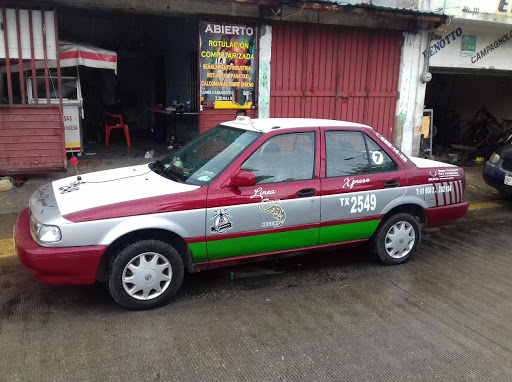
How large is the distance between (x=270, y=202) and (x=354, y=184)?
3.28ft

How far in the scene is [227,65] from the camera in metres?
8.37

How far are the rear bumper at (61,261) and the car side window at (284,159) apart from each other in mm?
1528

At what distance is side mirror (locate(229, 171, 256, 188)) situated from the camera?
13.0ft

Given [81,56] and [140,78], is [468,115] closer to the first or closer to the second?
[140,78]

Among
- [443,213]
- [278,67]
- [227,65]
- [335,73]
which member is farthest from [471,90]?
[443,213]

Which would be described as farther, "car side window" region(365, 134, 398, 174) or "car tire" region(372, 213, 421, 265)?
"car tire" region(372, 213, 421, 265)

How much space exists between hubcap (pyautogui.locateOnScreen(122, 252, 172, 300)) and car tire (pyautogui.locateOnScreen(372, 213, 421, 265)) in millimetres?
2355

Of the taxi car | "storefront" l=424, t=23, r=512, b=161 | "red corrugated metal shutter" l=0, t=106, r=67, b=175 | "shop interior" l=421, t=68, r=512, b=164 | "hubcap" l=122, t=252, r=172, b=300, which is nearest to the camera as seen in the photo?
the taxi car

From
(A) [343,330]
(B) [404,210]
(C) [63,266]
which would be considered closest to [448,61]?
(B) [404,210]

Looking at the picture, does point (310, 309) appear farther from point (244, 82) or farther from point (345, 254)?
point (244, 82)

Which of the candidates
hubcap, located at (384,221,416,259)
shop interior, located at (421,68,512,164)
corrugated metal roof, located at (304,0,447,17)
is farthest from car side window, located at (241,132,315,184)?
shop interior, located at (421,68,512,164)

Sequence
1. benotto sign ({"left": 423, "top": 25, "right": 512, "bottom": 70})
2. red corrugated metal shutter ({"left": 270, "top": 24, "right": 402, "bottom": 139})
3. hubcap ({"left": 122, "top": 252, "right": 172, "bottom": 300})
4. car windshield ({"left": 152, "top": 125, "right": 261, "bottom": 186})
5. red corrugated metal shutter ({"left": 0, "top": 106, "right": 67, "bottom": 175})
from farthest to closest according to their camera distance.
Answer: benotto sign ({"left": 423, "top": 25, "right": 512, "bottom": 70}) < red corrugated metal shutter ({"left": 270, "top": 24, "right": 402, "bottom": 139}) < red corrugated metal shutter ({"left": 0, "top": 106, "right": 67, "bottom": 175}) < car windshield ({"left": 152, "top": 125, "right": 261, "bottom": 186}) < hubcap ({"left": 122, "top": 252, "right": 172, "bottom": 300})

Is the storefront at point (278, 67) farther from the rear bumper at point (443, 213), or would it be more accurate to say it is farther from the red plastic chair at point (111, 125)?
the rear bumper at point (443, 213)

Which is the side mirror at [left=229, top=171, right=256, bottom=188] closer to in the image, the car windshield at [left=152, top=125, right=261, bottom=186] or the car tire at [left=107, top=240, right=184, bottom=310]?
the car windshield at [left=152, top=125, right=261, bottom=186]
